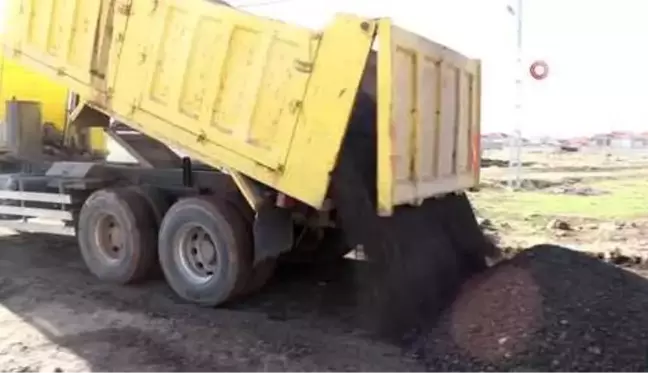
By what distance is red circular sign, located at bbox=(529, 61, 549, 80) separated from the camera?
58.3 feet

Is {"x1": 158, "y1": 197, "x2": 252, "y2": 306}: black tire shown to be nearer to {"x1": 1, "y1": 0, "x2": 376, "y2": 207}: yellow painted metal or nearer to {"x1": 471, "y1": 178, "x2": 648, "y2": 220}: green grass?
{"x1": 1, "y1": 0, "x2": 376, "y2": 207}: yellow painted metal

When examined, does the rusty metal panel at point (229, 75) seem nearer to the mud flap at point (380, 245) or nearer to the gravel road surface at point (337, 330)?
the mud flap at point (380, 245)

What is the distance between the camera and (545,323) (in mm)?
5344

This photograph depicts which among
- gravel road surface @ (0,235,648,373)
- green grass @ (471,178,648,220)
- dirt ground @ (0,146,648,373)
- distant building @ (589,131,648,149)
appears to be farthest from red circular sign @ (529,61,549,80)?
distant building @ (589,131,648,149)

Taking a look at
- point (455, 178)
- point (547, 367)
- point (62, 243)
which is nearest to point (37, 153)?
point (62, 243)

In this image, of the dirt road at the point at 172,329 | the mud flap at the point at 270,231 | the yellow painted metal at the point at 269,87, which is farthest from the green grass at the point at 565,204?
the mud flap at the point at 270,231

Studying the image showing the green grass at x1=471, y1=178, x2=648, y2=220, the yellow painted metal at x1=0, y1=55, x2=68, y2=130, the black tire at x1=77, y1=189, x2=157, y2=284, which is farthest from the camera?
the green grass at x1=471, y1=178, x2=648, y2=220

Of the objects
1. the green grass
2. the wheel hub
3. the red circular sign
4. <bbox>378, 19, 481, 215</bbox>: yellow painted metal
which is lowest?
the wheel hub

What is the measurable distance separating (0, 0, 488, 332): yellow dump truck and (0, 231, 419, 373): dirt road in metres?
0.31

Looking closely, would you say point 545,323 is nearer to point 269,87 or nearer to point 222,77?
point 269,87

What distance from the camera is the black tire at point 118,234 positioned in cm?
724

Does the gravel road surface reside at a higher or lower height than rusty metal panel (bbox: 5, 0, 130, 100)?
lower

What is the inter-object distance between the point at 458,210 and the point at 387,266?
1.78 m

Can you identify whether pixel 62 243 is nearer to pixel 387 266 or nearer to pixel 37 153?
pixel 37 153
